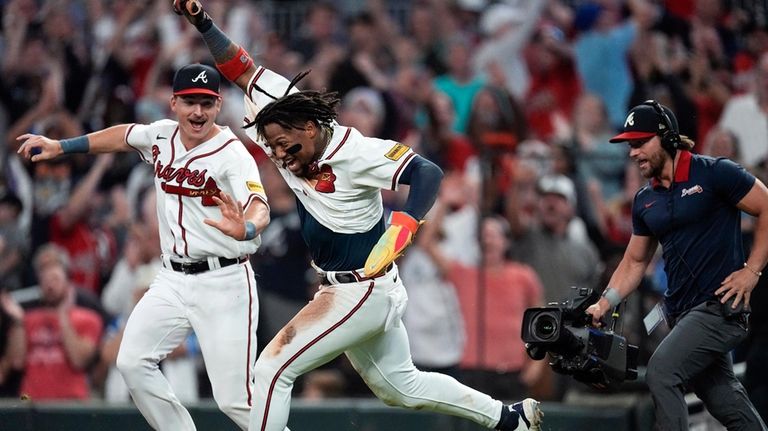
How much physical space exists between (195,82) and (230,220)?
1.15 m

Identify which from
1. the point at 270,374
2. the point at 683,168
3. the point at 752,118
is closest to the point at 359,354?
the point at 270,374

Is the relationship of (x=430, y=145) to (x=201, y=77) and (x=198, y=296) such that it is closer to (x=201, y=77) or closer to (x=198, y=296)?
(x=201, y=77)

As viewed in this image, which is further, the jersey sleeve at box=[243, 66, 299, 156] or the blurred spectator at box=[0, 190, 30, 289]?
the blurred spectator at box=[0, 190, 30, 289]

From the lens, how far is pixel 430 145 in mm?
13031

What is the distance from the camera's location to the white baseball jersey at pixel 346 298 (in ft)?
22.8

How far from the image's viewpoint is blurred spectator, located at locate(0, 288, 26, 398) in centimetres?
1168

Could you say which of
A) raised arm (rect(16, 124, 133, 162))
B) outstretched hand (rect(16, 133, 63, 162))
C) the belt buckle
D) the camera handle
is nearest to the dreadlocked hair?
the belt buckle

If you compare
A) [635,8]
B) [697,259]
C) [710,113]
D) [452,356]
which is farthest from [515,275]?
[697,259]

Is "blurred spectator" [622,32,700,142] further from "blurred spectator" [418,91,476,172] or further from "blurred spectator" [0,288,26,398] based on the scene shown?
"blurred spectator" [0,288,26,398]

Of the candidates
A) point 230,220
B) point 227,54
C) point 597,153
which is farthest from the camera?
point 597,153

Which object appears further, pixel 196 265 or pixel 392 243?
pixel 196 265

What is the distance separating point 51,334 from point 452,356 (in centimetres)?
343

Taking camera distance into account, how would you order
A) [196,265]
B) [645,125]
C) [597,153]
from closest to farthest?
[645,125], [196,265], [597,153]

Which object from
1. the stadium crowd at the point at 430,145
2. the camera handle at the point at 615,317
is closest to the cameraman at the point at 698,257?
the camera handle at the point at 615,317
